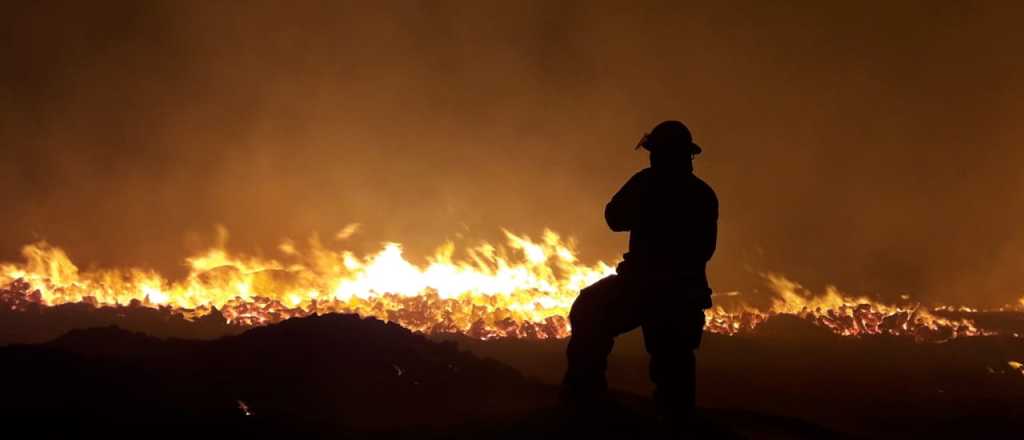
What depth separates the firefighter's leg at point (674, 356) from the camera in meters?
9.96

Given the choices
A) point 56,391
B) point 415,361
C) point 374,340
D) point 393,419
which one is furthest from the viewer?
point 374,340

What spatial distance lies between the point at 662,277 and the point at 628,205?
1286 mm

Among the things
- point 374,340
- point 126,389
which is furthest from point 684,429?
point 374,340

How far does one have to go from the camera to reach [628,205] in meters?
9.98

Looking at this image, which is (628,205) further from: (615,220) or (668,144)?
(668,144)

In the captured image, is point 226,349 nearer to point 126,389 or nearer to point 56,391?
point 126,389

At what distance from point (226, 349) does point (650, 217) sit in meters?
37.1

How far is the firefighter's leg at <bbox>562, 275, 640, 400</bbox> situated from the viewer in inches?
394

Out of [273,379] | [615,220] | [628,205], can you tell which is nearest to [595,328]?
[615,220]

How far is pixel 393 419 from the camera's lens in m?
19.5

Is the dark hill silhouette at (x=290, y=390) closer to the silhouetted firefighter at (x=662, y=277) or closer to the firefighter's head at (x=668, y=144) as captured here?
the silhouetted firefighter at (x=662, y=277)

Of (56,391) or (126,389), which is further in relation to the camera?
(126,389)

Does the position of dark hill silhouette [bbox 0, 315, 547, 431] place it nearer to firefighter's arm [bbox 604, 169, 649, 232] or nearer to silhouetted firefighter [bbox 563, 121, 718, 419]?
silhouetted firefighter [bbox 563, 121, 718, 419]

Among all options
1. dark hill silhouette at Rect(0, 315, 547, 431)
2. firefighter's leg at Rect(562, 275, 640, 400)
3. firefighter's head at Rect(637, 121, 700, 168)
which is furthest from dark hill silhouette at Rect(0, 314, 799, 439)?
firefighter's head at Rect(637, 121, 700, 168)
